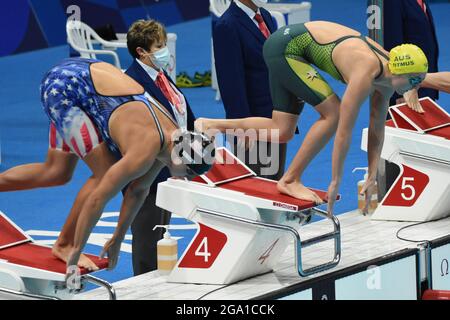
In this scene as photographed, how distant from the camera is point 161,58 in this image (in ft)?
19.9

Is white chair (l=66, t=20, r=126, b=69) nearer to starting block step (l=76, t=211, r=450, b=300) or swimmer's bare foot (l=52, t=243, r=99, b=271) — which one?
starting block step (l=76, t=211, r=450, b=300)

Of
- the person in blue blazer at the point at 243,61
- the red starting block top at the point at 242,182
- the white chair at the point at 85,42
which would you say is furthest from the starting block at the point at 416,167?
the white chair at the point at 85,42

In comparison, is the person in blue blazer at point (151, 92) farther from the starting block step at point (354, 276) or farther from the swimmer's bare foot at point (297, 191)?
the swimmer's bare foot at point (297, 191)

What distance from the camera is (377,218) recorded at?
7316 millimetres

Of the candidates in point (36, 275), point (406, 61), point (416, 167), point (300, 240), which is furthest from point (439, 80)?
point (36, 275)

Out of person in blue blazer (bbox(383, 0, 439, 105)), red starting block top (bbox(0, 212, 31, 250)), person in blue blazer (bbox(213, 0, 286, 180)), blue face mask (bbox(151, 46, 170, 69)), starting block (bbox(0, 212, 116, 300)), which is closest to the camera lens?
starting block (bbox(0, 212, 116, 300))

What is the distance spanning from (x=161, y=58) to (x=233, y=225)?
915 millimetres

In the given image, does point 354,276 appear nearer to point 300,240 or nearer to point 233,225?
point 300,240

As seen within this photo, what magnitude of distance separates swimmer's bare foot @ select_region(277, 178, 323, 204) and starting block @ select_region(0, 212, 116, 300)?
1046 mm

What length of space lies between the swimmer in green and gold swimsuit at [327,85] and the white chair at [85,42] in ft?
17.3

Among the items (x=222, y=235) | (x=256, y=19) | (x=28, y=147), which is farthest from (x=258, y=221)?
(x=28, y=147)

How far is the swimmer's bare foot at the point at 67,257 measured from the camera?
5.40 metres

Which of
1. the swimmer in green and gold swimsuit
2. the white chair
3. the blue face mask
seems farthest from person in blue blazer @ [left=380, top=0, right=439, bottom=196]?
the white chair

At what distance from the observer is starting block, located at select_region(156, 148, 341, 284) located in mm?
5871
